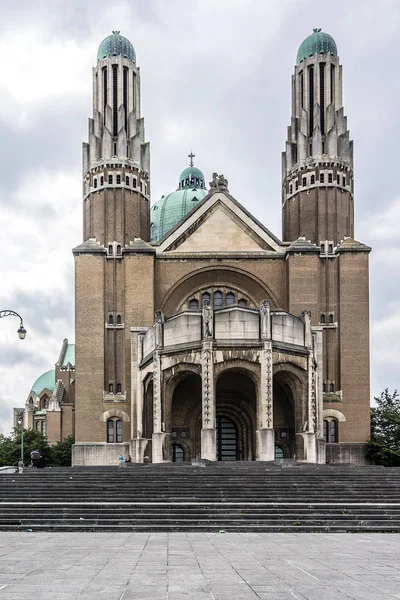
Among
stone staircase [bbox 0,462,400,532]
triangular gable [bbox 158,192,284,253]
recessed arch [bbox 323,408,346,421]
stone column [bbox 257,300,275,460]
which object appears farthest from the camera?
triangular gable [bbox 158,192,284,253]

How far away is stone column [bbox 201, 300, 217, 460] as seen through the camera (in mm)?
34000

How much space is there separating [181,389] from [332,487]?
18.8 meters

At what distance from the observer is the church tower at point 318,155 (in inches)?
1810

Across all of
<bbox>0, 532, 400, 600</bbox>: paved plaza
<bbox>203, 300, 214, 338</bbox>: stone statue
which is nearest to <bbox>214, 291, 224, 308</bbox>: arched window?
<bbox>203, 300, 214, 338</bbox>: stone statue

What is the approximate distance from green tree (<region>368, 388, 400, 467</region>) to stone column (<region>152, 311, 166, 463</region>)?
1314 centimetres

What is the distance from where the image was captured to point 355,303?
4425 cm

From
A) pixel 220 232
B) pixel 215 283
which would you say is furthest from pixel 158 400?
pixel 220 232

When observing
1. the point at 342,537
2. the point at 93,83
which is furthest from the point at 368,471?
the point at 93,83

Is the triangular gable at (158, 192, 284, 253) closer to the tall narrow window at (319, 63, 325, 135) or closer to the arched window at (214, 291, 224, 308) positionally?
the arched window at (214, 291, 224, 308)

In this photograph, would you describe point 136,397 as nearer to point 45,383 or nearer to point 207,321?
point 207,321

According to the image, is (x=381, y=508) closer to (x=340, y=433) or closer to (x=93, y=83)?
(x=340, y=433)

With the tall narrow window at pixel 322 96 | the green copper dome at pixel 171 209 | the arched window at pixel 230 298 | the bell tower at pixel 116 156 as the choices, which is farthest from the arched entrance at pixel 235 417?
the green copper dome at pixel 171 209

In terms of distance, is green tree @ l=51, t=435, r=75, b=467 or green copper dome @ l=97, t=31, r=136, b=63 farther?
green tree @ l=51, t=435, r=75, b=467

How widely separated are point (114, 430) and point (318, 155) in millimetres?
21273
